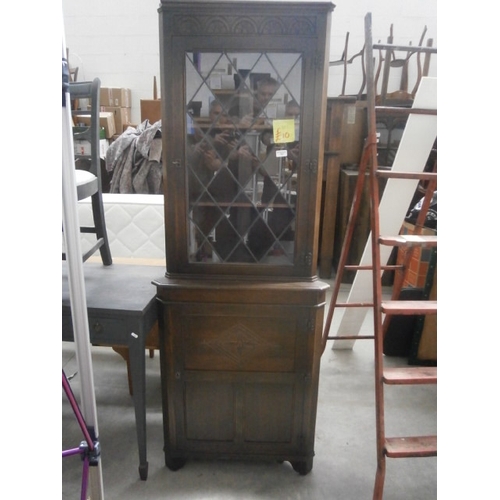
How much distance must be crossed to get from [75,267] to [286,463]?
1.27 m

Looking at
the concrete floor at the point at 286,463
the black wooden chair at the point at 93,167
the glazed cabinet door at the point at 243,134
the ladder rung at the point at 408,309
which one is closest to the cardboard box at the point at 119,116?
the black wooden chair at the point at 93,167

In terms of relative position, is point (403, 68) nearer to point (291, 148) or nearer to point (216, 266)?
point (291, 148)

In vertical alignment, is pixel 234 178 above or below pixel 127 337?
above

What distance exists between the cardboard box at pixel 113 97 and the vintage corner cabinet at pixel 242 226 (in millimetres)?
3509

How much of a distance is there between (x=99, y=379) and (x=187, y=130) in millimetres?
1517

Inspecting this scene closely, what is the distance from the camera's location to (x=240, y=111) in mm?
1364

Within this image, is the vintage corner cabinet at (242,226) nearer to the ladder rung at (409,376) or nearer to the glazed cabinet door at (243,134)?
the glazed cabinet door at (243,134)

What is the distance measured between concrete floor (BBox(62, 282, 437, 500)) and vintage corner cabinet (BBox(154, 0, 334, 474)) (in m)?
0.09

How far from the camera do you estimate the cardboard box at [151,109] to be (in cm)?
442

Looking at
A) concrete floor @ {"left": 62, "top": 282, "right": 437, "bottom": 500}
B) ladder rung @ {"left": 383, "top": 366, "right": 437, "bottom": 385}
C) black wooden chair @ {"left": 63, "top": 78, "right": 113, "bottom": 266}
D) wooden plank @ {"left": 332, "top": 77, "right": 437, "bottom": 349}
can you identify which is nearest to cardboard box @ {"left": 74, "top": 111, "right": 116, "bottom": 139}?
black wooden chair @ {"left": 63, "top": 78, "right": 113, "bottom": 266}

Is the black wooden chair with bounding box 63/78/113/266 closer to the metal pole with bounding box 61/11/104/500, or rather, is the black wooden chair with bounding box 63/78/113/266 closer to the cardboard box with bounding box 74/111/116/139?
the metal pole with bounding box 61/11/104/500

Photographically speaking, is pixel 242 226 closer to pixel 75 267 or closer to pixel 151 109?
pixel 75 267

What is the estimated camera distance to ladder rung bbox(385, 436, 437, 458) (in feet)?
4.48
